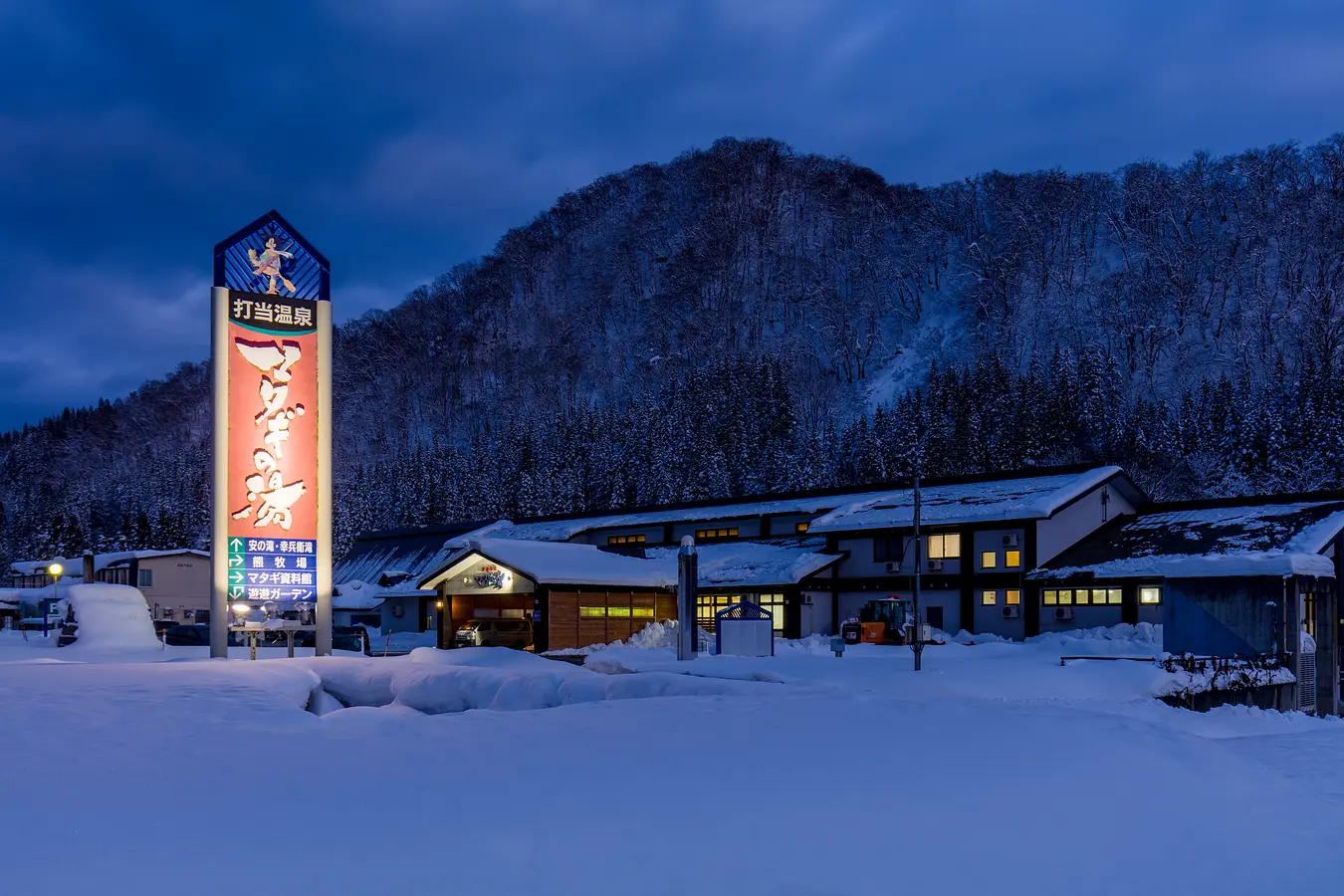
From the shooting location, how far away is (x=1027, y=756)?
1204 centimetres

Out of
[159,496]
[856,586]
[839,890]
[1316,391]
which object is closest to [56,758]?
[839,890]

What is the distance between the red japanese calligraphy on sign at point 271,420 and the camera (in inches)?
1137

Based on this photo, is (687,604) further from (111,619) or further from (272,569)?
(111,619)

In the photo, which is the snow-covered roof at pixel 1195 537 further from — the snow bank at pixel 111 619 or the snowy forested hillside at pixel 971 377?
the snowy forested hillside at pixel 971 377

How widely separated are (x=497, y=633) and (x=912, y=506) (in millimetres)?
20397

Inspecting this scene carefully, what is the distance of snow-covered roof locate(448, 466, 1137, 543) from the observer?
42844mm

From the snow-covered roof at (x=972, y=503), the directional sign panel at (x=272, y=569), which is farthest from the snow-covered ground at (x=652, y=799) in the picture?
the snow-covered roof at (x=972, y=503)

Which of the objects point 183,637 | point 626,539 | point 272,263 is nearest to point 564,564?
point 626,539

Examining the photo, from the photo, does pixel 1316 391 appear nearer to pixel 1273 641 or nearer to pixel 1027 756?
pixel 1273 641

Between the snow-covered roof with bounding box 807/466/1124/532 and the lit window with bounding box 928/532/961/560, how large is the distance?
1.16 meters

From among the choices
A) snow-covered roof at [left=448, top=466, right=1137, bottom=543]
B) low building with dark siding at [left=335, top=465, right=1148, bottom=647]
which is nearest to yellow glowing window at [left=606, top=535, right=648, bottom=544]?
snow-covered roof at [left=448, top=466, right=1137, bottom=543]

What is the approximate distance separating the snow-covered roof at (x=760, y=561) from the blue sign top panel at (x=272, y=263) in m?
21.3

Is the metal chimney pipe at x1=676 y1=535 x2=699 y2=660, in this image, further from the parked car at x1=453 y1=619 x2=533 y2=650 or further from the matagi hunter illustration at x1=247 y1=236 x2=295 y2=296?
the matagi hunter illustration at x1=247 y1=236 x2=295 y2=296

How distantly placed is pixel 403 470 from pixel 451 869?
125 m
